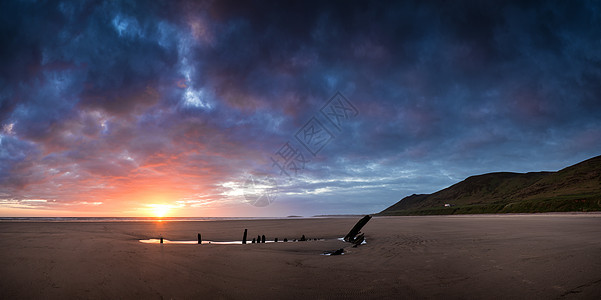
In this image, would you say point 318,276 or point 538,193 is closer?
point 318,276

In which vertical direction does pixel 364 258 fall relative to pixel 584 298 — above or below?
below

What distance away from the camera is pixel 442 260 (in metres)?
10.3

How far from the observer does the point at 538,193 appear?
328 ft

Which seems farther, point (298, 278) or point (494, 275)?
point (298, 278)

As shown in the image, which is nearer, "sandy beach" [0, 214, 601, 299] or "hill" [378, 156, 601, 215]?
"sandy beach" [0, 214, 601, 299]

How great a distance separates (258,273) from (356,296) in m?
3.98

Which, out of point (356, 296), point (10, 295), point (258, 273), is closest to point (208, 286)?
point (258, 273)

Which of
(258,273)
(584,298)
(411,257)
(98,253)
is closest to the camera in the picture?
(584,298)

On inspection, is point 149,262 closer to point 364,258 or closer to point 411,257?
point 364,258

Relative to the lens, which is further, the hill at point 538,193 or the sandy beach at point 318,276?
the hill at point 538,193

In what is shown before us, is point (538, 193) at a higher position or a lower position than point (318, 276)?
lower

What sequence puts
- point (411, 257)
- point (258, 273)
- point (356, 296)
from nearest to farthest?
point (356, 296) → point (258, 273) → point (411, 257)

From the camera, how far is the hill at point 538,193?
52.6 m

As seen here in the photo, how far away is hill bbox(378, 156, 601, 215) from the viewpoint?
52.6 metres
